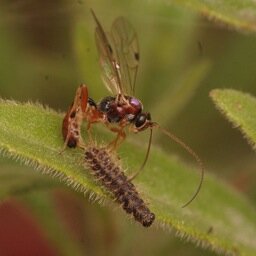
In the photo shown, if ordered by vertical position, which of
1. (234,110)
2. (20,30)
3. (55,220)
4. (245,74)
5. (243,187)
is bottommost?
(55,220)

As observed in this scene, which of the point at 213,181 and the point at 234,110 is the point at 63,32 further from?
the point at 234,110

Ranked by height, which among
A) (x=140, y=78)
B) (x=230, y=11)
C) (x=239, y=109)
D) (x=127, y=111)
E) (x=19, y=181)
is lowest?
(x=19, y=181)

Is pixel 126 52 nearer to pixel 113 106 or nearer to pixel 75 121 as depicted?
pixel 113 106

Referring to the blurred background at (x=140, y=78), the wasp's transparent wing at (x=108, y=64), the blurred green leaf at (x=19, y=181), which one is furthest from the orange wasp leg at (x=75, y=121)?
the blurred background at (x=140, y=78)

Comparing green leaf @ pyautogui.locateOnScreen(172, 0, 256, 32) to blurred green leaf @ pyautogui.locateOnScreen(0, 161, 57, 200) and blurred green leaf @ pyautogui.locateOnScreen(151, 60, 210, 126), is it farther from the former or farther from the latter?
blurred green leaf @ pyautogui.locateOnScreen(0, 161, 57, 200)

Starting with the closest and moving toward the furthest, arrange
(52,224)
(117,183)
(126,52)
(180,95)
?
(117,183) → (126,52) → (180,95) → (52,224)

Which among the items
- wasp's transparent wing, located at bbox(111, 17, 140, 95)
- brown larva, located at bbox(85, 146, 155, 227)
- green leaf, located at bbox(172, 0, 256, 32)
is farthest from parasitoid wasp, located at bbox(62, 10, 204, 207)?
green leaf, located at bbox(172, 0, 256, 32)

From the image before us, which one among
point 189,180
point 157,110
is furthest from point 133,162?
point 157,110

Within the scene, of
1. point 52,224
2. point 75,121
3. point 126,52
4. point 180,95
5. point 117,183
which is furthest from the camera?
point 52,224

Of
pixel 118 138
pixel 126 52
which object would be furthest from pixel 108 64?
pixel 118 138
